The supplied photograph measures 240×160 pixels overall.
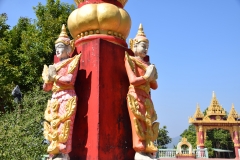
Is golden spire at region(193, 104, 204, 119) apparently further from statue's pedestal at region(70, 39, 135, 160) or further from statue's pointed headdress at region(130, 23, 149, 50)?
statue's pedestal at region(70, 39, 135, 160)

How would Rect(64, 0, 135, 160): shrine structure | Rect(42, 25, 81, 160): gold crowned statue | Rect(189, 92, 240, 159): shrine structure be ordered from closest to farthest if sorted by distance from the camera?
Rect(42, 25, 81, 160): gold crowned statue → Rect(64, 0, 135, 160): shrine structure → Rect(189, 92, 240, 159): shrine structure

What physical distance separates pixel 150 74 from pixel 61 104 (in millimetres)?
1100

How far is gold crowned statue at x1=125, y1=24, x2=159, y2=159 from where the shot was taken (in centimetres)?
293

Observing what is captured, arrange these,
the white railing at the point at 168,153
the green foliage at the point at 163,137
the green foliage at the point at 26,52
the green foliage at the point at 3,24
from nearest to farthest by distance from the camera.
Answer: the green foliage at the point at 26,52
the green foliage at the point at 3,24
the white railing at the point at 168,153
the green foliage at the point at 163,137

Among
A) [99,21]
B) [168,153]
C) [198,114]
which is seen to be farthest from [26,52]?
[198,114]

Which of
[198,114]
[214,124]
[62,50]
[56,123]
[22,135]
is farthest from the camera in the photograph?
[198,114]

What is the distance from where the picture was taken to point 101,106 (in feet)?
9.66

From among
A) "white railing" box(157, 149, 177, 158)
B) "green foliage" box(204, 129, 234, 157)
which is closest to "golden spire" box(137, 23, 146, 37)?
"white railing" box(157, 149, 177, 158)

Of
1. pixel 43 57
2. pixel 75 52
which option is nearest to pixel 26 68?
pixel 43 57

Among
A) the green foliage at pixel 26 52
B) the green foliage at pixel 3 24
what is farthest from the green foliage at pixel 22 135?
the green foliage at pixel 3 24

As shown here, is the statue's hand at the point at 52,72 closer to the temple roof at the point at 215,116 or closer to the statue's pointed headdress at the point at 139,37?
the statue's pointed headdress at the point at 139,37

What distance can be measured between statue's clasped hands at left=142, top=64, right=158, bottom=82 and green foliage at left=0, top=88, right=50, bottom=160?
13.2 ft

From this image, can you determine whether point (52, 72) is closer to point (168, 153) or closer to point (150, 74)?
point (150, 74)

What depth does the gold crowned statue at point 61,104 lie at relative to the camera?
2.79m
